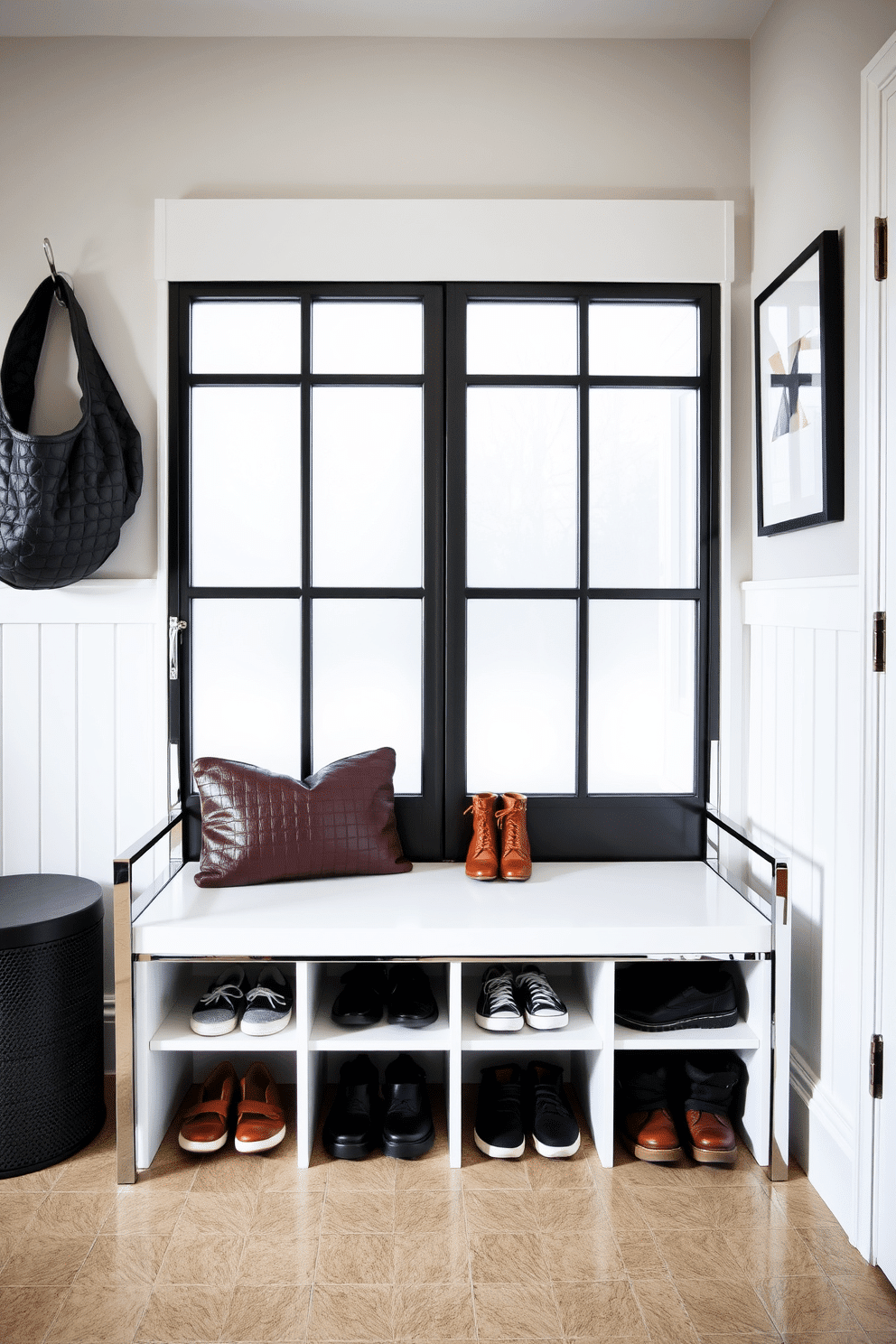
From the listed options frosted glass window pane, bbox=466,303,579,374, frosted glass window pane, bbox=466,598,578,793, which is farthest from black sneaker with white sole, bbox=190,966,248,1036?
frosted glass window pane, bbox=466,303,579,374

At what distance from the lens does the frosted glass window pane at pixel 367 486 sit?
2.23 meters

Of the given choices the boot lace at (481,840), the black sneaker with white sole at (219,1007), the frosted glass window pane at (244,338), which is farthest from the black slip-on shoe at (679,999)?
the frosted glass window pane at (244,338)

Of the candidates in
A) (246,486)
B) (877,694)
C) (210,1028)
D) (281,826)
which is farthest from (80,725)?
(877,694)

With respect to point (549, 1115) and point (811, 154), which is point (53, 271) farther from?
point (549, 1115)

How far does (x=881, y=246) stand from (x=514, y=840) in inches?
55.3

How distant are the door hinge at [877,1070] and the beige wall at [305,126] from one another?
74.7 inches

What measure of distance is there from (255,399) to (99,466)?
43 cm

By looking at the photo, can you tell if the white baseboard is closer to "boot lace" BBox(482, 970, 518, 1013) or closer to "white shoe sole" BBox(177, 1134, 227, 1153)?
"boot lace" BBox(482, 970, 518, 1013)

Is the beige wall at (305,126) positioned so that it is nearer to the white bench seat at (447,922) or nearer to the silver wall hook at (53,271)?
the silver wall hook at (53,271)

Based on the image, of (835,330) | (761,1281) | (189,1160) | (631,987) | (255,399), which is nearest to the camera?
(761,1281)

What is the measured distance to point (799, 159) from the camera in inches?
76.0

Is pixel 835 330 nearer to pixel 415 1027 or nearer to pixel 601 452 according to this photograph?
pixel 601 452

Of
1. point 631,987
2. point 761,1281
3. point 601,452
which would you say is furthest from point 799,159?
point 761,1281

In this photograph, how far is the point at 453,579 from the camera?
2.22 metres
